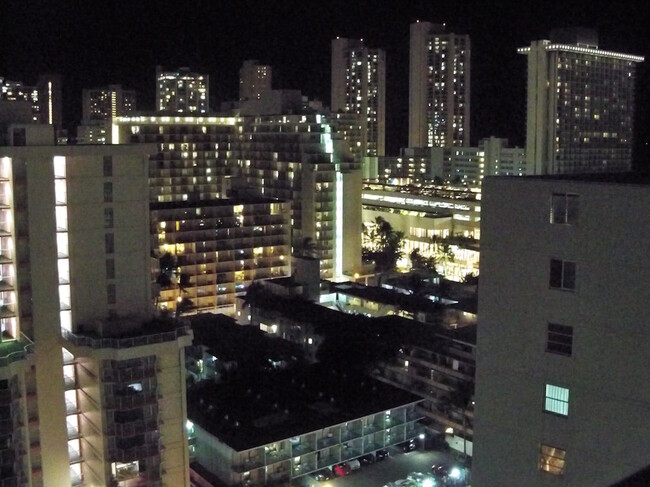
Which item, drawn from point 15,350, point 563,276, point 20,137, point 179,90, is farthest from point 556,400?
point 179,90

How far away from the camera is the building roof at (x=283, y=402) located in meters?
12.9

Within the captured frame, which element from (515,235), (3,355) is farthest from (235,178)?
(515,235)

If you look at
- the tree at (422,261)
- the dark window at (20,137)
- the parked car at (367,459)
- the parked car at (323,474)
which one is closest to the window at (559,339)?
the dark window at (20,137)

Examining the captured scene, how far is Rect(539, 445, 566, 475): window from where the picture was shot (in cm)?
381

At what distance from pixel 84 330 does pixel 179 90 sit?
5153 centimetres

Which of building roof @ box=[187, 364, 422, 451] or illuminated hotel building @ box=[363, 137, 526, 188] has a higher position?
illuminated hotel building @ box=[363, 137, 526, 188]

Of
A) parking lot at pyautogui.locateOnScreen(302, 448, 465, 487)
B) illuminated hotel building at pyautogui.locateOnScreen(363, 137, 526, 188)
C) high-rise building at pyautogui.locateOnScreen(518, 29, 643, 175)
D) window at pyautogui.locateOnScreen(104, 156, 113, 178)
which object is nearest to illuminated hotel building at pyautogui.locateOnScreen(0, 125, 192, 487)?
window at pyautogui.locateOnScreen(104, 156, 113, 178)

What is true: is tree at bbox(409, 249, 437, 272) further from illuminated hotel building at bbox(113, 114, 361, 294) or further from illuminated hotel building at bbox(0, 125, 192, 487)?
illuminated hotel building at bbox(0, 125, 192, 487)

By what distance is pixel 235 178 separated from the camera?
32.5m

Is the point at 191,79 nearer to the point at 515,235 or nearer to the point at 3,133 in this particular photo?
the point at 3,133

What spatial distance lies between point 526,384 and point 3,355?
7.38 metres

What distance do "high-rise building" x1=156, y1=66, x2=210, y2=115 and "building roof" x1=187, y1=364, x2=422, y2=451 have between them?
153 ft

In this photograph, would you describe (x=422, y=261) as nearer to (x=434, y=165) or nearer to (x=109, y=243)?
(x=109, y=243)

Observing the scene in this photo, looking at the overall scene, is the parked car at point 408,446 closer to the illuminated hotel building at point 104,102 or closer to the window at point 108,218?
the window at point 108,218
